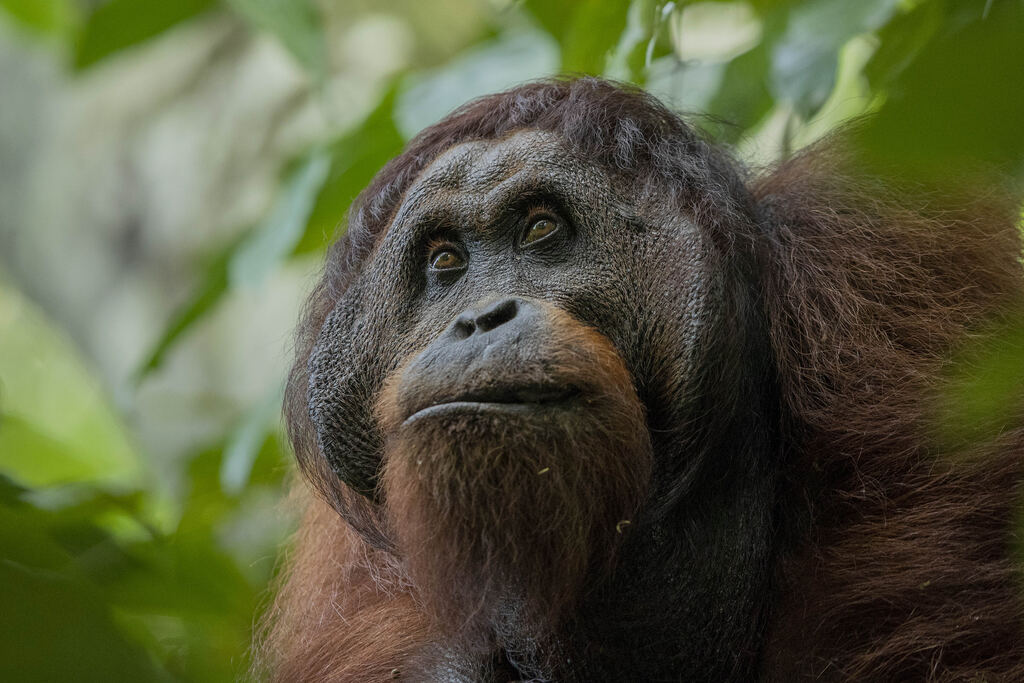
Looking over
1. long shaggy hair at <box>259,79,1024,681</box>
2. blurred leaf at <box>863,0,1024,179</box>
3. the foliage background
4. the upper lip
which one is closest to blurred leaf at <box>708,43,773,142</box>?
the foliage background

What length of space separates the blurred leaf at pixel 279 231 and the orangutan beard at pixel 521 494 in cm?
111

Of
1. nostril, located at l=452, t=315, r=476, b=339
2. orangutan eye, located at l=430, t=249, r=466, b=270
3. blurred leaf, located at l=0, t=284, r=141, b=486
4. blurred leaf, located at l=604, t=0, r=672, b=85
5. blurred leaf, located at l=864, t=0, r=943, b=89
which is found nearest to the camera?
blurred leaf, located at l=864, t=0, r=943, b=89

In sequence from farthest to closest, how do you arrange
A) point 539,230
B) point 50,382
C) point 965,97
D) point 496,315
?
point 50,382 → point 539,230 → point 496,315 → point 965,97

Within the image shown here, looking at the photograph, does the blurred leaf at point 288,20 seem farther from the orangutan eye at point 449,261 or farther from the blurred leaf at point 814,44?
the blurred leaf at point 814,44

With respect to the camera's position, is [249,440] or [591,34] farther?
[249,440]

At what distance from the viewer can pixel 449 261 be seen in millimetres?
2195

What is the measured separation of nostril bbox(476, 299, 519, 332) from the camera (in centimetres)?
190

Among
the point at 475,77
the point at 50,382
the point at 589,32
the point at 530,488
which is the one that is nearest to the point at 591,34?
the point at 589,32

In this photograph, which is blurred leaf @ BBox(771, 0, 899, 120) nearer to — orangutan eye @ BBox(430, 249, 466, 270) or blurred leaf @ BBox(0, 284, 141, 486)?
orangutan eye @ BBox(430, 249, 466, 270)

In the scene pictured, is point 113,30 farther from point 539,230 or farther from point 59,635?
point 59,635

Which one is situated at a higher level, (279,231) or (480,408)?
(279,231)

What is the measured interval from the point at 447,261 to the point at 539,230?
0.20 m

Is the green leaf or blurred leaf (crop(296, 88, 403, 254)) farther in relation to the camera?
blurred leaf (crop(296, 88, 403, 254))

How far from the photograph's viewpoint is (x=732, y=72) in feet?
9.52
